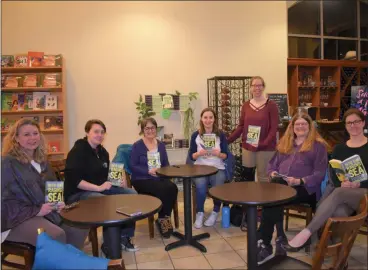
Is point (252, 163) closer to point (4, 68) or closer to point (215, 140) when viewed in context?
point (215, 140)

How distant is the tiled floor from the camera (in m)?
2.68

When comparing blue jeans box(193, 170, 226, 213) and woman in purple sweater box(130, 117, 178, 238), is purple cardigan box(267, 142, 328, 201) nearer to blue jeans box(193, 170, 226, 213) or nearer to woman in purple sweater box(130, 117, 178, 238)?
blue jeans box(193, 170, 226, 213)


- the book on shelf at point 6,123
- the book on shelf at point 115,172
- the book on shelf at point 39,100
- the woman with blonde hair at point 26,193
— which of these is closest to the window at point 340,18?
the book on shelf at point 39,100

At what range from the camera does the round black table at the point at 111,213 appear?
71.4 inches

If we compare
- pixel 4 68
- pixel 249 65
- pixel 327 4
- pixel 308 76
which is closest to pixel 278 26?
pixel 249 65

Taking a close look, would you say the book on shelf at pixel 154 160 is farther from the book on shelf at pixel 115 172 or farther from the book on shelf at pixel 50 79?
the book on shelf at pixel 50 79

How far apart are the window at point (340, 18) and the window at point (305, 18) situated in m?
0.20

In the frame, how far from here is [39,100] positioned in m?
4.80

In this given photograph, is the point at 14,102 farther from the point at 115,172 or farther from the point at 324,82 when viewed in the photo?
the point at 324,82

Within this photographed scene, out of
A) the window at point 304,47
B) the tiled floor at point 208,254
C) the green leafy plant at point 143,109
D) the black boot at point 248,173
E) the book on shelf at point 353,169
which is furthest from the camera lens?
the window at point 304,47

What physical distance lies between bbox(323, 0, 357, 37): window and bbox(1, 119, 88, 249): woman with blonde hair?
6.75m

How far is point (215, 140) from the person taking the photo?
3457mm

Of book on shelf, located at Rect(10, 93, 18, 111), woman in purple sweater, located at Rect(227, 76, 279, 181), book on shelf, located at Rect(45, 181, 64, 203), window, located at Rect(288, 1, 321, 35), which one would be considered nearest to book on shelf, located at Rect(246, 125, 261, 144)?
woman in purple sweater, located at Rect(227, 76, 279, 181)

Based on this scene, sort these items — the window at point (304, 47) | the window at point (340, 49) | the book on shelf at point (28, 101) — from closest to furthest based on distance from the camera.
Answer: the book on shelf at point (28, 101) < the window at point (304, 47) < the window at point (340, 49)
